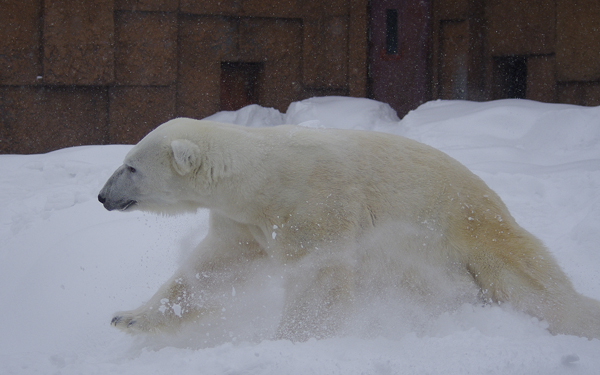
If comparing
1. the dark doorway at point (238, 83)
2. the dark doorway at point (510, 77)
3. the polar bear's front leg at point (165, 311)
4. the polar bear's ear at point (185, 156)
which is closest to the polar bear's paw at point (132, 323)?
the polar bear's front leg at point (165, 311)

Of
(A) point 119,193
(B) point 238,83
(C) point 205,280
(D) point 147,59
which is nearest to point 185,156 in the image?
(A) point 119,193

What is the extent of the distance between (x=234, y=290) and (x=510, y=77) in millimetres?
6929

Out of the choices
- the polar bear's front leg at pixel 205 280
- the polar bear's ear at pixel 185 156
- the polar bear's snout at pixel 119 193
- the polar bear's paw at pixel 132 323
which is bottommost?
the polar bear's paw at pixel 132 323

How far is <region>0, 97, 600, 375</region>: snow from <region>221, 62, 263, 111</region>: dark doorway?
296 centimetres

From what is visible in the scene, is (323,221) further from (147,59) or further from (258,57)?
(258,57)

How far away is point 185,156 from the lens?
2471mm

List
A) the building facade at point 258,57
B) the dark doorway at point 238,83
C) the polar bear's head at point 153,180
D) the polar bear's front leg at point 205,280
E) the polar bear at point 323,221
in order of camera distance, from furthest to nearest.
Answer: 1. the dark doorway at point 238,83
2. the building facade at point 258,57
3. the polar bear's front leg at point 205,280
4. the polar bear's head at point 153,180
5. the polar bear at point 323,221

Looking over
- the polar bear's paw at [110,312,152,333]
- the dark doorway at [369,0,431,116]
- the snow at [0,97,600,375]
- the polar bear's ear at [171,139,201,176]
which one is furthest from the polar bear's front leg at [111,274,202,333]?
the dark doorway at [369,0,431,116]

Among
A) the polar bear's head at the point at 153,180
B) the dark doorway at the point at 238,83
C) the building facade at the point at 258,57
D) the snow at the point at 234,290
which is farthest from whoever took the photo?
the dark doorway at the point at 238,83

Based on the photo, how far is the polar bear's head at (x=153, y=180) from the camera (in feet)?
8.39

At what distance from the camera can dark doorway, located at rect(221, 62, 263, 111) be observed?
8375 mm

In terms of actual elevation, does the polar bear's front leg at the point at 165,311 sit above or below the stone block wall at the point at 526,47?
below

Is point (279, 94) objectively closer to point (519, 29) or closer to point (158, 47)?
point (158, 47)

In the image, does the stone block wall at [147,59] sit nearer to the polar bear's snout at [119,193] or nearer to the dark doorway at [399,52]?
the dark doorway at [399,52]
